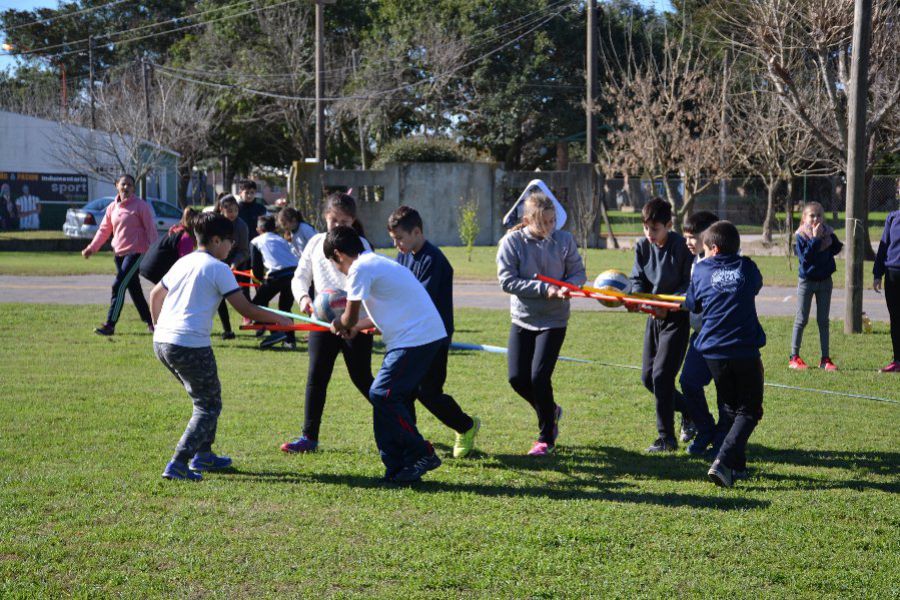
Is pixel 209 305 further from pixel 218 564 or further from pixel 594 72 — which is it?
pixel 594 72

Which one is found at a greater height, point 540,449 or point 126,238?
point 126,238

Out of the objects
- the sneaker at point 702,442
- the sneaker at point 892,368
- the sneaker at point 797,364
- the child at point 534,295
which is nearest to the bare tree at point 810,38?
the sneaker at point 892,368

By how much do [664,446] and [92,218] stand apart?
93.6 ft

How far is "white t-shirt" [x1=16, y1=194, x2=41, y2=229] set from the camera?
42.9 meters

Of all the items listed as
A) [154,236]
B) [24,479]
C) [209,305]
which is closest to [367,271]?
[209,305]

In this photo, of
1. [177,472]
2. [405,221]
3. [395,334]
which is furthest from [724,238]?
[177,472]

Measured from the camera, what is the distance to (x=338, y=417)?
28.1ft

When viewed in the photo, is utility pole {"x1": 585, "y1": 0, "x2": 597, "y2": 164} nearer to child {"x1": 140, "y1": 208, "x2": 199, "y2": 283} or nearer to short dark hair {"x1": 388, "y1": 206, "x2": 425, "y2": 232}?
child {"x1": 140, "y1": 208, "x2": 199, "y2": 283}

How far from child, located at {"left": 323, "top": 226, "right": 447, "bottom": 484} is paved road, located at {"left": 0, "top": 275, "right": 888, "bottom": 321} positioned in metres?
10.8

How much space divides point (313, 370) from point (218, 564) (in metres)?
2.46

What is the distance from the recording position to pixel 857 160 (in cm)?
1366

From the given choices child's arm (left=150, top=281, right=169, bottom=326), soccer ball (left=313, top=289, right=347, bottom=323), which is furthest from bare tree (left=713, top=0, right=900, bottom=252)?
child's arm (left=150, top=281, right=169, bottom=326)

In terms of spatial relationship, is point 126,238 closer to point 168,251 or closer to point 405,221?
point 168,251

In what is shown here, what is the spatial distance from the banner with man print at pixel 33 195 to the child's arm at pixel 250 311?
39.7m
